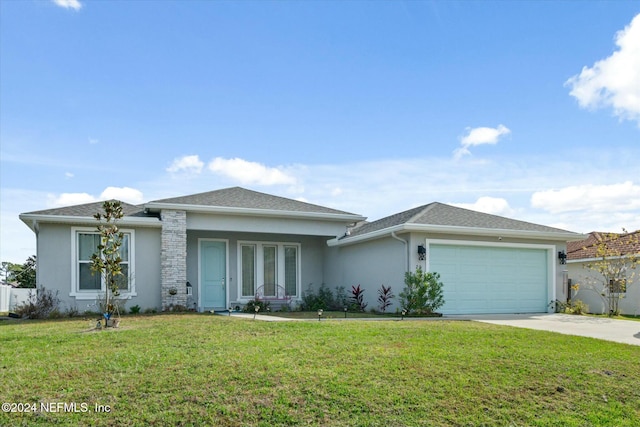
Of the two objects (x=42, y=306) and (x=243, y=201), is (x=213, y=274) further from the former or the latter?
(x=42, y=306)

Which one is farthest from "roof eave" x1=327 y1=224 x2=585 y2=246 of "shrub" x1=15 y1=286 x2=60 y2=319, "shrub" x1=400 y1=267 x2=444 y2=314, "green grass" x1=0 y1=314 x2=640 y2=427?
"shrub" x1=15 y1=286 x2=60 y2=319

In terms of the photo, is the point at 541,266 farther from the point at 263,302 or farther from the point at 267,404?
the point at 267,404

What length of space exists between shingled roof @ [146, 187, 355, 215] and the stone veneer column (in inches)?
20.6

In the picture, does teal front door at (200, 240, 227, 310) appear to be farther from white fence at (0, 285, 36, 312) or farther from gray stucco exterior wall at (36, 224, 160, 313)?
white fence at (0, 285, 36, 312)

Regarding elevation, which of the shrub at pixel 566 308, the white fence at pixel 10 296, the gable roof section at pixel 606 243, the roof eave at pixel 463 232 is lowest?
the white fence at pixel 10 296

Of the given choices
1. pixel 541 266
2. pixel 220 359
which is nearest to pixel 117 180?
pixel 220 359

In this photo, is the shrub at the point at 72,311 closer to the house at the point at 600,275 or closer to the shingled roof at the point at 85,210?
the shingled roof at the point at 85,210

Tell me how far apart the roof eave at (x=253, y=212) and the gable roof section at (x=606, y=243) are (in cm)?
917

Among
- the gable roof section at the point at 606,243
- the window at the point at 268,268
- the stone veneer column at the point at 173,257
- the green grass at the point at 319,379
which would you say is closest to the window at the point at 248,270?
the window at the point at 268,268

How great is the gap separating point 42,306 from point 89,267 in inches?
64.7

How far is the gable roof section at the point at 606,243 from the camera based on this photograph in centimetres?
1945

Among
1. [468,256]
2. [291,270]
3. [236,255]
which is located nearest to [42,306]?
[236,255]

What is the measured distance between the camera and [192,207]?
16.2m

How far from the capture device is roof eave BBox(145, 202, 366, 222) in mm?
15984
